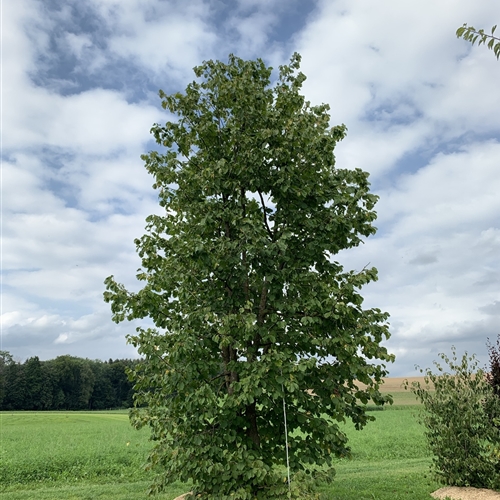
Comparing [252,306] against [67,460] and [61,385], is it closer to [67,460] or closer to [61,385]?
[67,460]

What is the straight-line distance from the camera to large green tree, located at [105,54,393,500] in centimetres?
708

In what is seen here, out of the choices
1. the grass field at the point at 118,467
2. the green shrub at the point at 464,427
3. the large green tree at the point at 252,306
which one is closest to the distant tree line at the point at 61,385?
the grass field at the point at 118,467

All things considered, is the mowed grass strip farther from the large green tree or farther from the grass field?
the large green tree

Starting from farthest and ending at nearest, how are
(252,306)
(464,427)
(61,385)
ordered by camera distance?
(61,385)
(464,427)
(252,306)

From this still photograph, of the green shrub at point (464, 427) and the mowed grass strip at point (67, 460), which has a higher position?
the green shrub at point (464, 427)

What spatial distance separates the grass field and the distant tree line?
60.4 metres

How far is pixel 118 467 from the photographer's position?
18656 mm

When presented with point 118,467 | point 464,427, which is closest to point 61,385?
point 118,467

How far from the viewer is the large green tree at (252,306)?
279 inches

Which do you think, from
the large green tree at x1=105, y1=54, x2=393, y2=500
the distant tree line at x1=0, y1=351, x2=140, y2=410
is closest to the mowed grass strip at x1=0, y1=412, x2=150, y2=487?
the large green tree at x1=105, y1=54, x2=393, y2=500

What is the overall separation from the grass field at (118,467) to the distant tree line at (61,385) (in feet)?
198

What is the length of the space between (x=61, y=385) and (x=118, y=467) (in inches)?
3171

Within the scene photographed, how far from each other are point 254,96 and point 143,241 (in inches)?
140

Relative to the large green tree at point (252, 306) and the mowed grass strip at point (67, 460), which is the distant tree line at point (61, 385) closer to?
the mowed grass strip at point (67, 460)
